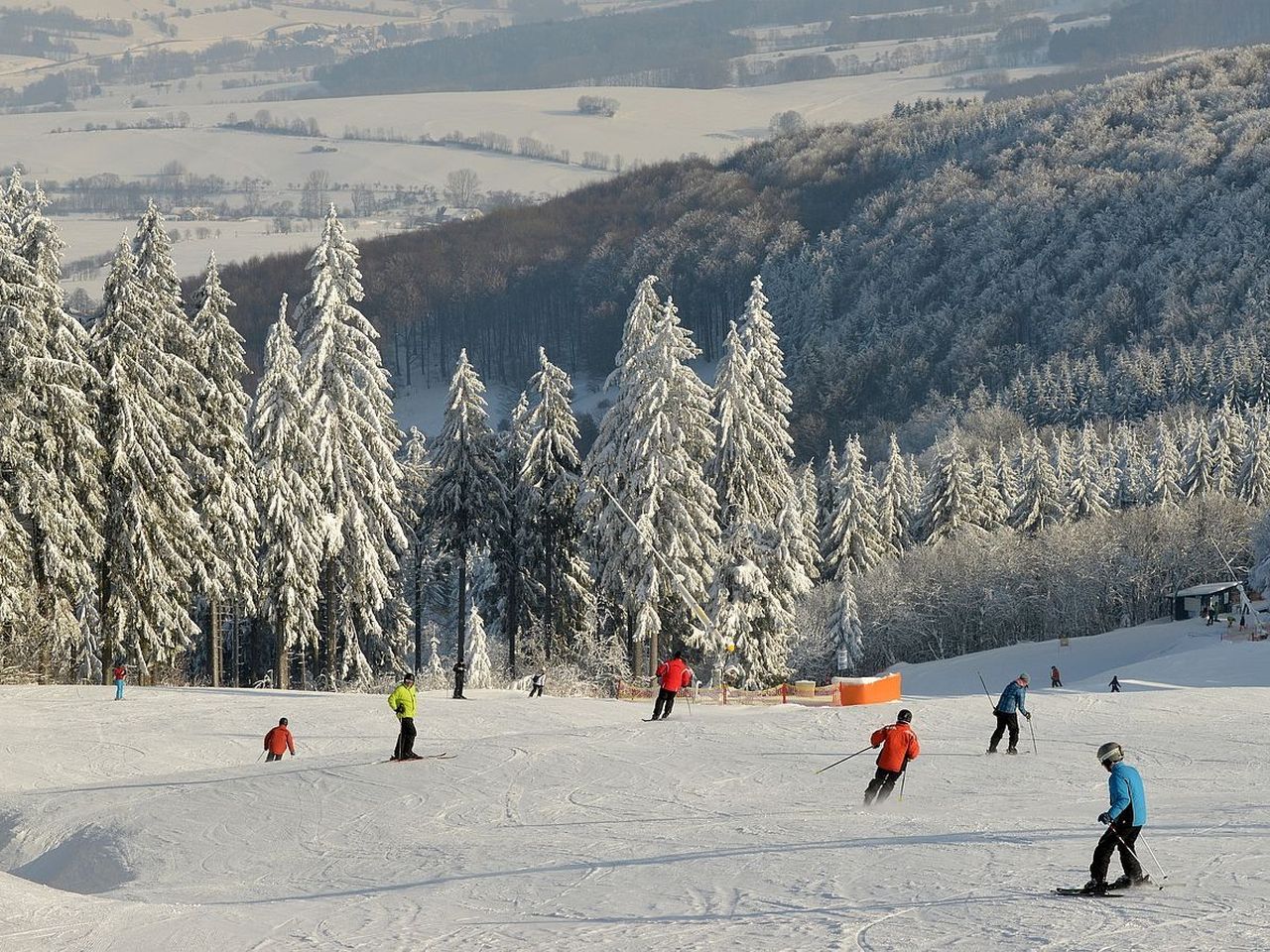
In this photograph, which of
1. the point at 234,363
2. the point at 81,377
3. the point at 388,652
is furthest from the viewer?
the point at 388,652

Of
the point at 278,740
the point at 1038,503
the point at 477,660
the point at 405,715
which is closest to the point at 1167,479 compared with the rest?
the point at 1038,503

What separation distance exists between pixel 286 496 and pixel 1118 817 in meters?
33.2

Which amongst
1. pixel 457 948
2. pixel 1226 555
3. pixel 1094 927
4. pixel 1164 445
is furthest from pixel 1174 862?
pixel 1164 445

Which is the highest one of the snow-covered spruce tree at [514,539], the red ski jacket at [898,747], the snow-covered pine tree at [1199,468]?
the snow-covered pine tree at [1199,468]

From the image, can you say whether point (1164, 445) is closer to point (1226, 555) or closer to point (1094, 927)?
point (1226, 555)

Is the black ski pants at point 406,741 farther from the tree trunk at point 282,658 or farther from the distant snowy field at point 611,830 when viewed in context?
the tree trunk at point 282,658

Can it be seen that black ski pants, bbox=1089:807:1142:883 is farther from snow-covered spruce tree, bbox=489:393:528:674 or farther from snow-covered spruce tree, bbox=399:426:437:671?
snow-covered spruce tree, bbox=489:393:528:674

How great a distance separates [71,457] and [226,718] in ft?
30.9

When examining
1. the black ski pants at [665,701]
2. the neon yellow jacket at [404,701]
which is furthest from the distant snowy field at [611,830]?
the black ski pants at [665,701]

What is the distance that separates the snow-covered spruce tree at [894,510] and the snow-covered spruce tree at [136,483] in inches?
2298

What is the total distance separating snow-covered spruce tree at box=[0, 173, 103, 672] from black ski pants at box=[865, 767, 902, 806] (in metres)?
22.8

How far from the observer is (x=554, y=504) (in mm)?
52375

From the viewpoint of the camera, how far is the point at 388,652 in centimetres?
5872

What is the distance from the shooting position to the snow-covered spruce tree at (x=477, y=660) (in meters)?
54.6
